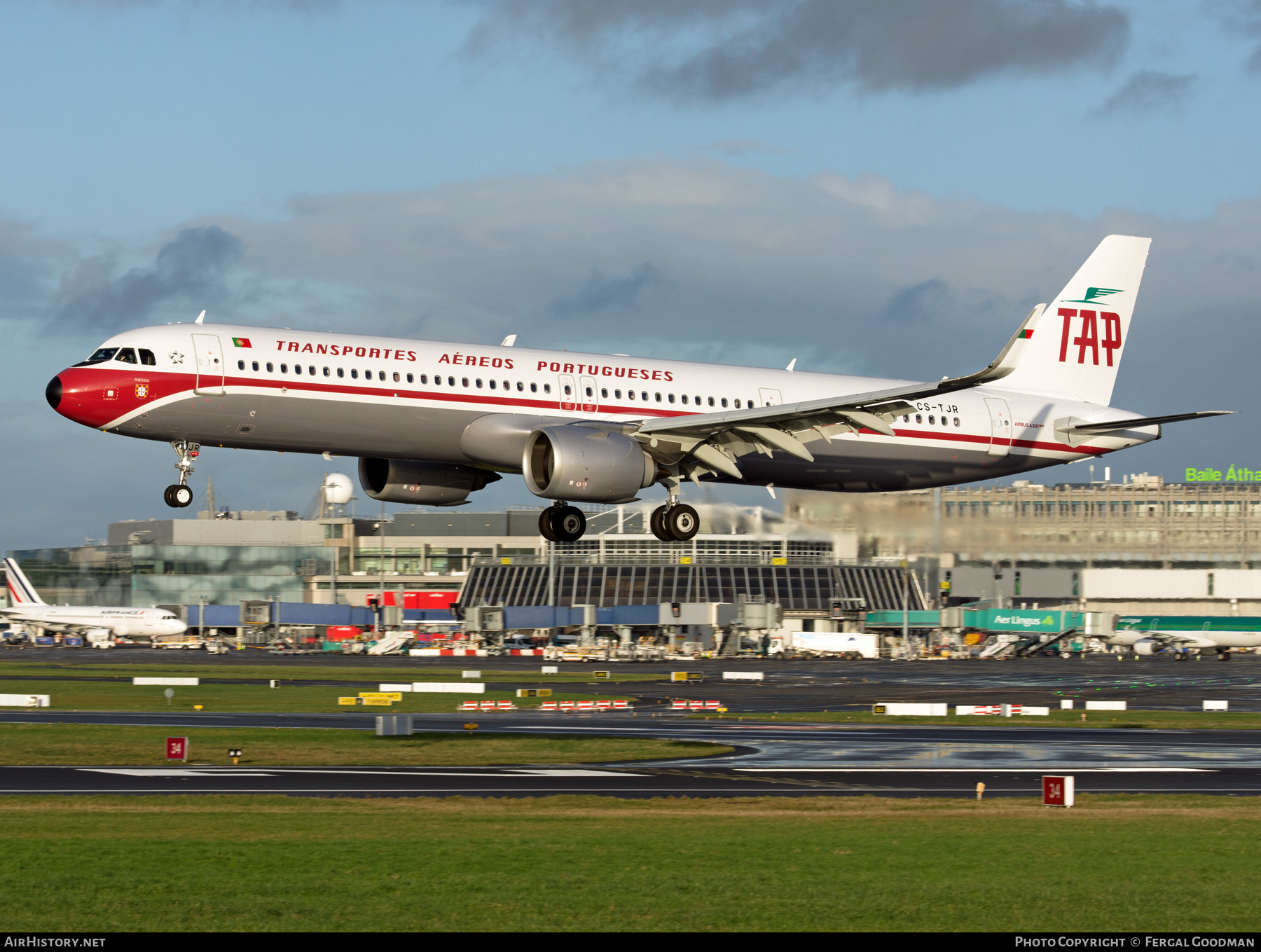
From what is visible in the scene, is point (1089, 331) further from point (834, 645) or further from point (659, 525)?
point (834, 645)

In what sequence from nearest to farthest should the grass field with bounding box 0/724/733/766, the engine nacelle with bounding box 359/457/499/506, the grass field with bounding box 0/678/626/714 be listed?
1. the grass field with bounding box 0/724/733/766
2. the engine nacelle with bounding box 359/457/499/506
3. the grass field with bounding box 0/678/626/714

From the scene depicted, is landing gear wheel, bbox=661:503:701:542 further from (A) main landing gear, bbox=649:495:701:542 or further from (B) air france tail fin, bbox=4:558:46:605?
(B) air france tail fin, bbox=4:558:46:605

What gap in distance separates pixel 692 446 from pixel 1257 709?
36.1 m

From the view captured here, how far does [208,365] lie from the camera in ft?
135

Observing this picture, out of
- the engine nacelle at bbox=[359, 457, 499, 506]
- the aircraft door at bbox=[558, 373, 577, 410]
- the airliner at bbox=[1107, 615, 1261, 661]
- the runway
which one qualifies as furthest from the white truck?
the aircraft door at bbox=[558, 373, 577, 410]

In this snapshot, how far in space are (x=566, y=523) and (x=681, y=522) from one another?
3811 mm

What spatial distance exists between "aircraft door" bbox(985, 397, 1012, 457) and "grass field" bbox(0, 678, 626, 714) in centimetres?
2616

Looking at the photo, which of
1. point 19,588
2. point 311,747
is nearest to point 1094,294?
point 311,747

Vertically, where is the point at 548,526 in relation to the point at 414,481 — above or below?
below

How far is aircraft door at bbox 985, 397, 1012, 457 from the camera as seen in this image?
172 feet

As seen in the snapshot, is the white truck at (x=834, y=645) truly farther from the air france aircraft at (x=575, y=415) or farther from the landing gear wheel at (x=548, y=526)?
the landing gear wheel at (x=548, y=526)

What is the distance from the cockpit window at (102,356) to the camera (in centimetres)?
4088

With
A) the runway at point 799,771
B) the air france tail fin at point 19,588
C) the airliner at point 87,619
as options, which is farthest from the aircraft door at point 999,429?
the air france tail fin at point 19,588

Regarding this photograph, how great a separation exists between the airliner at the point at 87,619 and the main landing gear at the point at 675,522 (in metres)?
103
